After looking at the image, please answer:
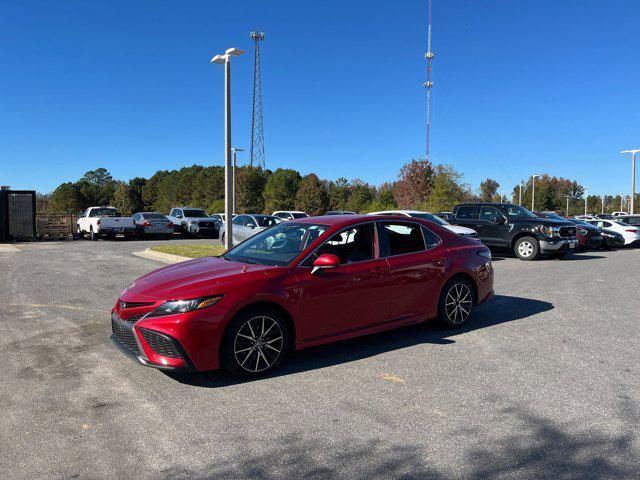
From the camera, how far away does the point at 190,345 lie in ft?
13.9

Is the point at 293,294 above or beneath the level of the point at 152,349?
above

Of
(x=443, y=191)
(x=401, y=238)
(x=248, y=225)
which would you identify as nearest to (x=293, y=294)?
(x=401, y=238)

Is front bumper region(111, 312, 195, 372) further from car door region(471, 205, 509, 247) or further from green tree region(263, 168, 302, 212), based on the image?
green tree region(263, 168, 302, 212)

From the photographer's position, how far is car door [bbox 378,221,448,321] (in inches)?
221

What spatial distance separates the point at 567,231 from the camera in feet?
51.1

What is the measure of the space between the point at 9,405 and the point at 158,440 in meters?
1.55

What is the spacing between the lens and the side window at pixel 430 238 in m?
6.18

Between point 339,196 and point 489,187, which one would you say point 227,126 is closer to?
point 339,196

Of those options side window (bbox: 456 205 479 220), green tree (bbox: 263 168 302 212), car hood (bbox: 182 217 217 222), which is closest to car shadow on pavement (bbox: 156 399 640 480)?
side window (bbox: 456 205 479 220)

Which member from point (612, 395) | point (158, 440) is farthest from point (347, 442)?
point (612, 395)

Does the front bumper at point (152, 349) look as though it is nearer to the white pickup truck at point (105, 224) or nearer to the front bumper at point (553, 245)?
the front bumper at point (553, 245)

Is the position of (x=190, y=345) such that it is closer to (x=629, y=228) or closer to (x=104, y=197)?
(x=629, y=228)

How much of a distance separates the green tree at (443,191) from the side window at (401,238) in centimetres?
4018

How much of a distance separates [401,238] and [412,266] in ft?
1.22
